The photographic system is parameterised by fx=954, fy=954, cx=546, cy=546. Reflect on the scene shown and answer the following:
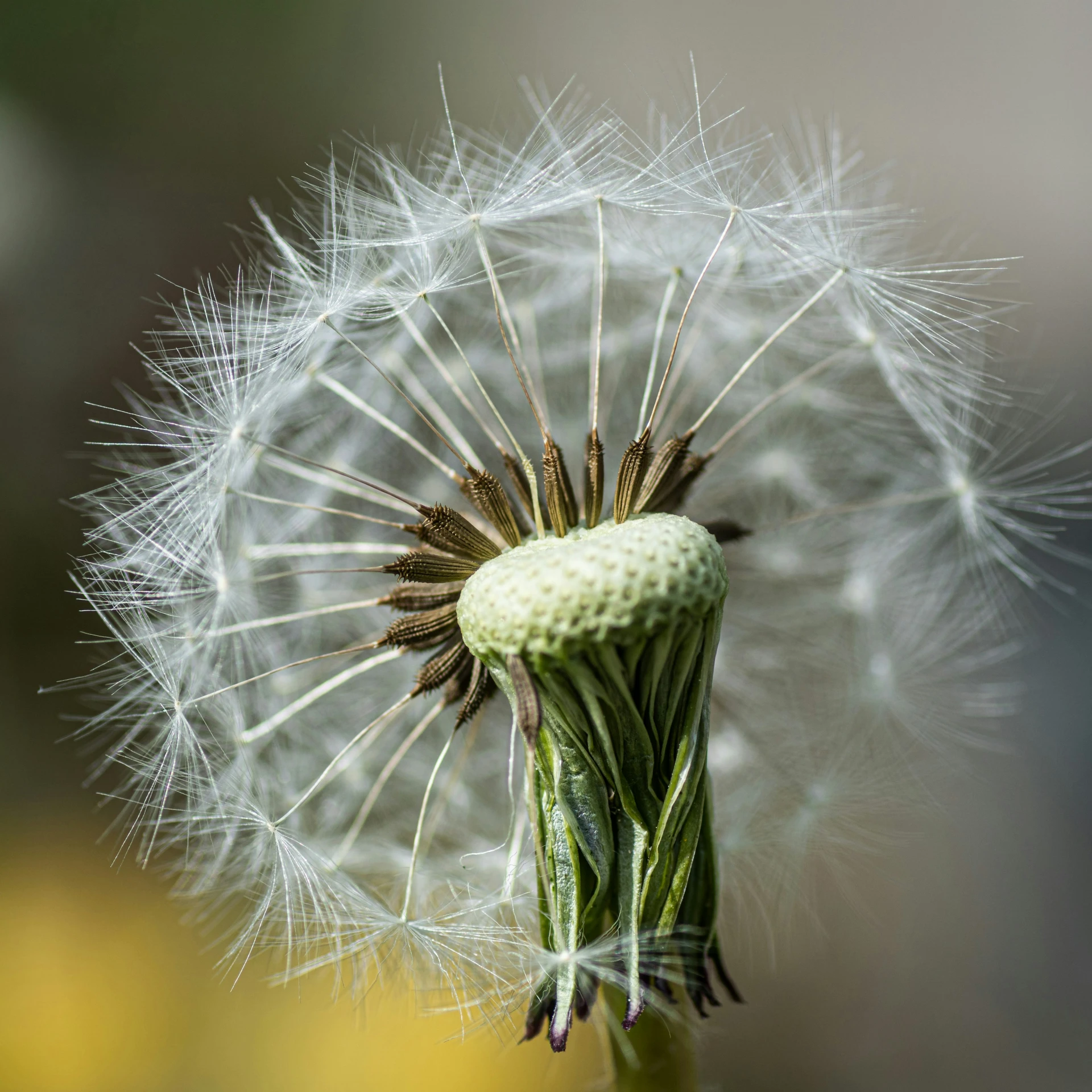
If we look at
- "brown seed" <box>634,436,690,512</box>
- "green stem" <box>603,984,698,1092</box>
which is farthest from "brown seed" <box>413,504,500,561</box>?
"green stem" <box>603,984,698,1092</box>

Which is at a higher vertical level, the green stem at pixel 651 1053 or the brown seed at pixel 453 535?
the brown seed at pixel 453 535

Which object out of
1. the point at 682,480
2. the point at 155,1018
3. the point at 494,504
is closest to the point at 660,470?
the point at 682,480

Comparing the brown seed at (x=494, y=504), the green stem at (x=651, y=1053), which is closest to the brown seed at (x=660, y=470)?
the brown seed at (x=494, y=504)

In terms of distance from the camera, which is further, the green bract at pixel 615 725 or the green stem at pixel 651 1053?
the green stem at pixel 651 1053

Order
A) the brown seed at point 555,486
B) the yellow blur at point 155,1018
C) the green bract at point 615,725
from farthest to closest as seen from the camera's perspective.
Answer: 1. the yellow blur at point 155,1018
2. the brown seed at point 555,486
3. the green bract at point 615,725

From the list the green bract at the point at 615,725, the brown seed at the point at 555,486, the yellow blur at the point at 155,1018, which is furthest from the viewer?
the yellow blur at the point at 155,1018

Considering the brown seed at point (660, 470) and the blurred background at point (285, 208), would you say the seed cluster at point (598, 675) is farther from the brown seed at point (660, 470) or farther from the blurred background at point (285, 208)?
the blurred background at point (285, 208)

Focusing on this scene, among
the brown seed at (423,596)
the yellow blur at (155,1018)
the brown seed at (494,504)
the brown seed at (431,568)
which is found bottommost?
the yellow blur at (155,1018)

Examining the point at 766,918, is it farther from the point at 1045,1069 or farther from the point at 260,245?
the point at 260,245

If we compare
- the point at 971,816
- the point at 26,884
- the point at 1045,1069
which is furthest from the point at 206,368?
the point at 1045,1069
